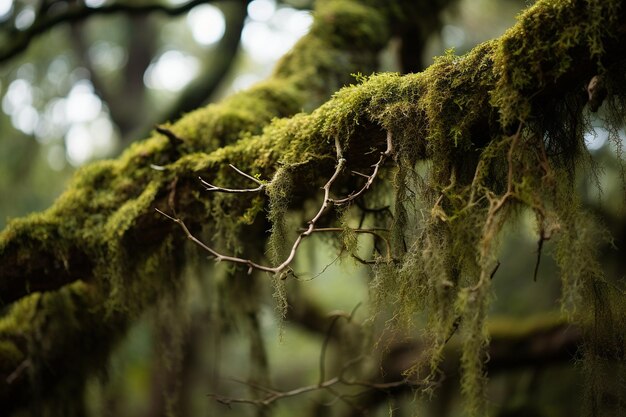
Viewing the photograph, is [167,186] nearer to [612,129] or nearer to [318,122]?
[318,122]

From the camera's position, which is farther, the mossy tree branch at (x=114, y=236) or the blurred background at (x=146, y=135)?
the blurred background at (x=146, y=135)

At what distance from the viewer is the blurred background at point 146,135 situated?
3488 mm

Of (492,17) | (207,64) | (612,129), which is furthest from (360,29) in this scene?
(492,17)

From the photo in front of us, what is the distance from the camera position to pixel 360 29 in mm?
3703

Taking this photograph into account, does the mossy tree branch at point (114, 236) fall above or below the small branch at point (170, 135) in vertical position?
below

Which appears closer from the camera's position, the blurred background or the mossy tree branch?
the mossy tree branch

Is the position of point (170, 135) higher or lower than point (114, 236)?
higher

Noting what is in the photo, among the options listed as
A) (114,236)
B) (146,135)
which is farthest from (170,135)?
(146,135)

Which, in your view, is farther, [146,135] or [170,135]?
[146,135]

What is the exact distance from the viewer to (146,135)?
4.24 m

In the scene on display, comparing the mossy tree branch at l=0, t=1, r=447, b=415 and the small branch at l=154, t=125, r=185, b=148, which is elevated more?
the small branch at l=154, t=125, r=185, b=148

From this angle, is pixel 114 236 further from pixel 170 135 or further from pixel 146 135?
pixel 146 135

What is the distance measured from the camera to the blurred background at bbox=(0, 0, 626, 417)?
3.49 m

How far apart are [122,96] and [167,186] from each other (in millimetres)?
4616
